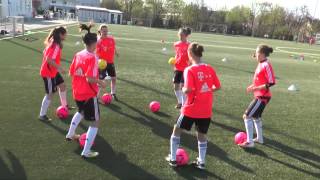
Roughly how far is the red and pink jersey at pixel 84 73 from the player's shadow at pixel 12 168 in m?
1.36

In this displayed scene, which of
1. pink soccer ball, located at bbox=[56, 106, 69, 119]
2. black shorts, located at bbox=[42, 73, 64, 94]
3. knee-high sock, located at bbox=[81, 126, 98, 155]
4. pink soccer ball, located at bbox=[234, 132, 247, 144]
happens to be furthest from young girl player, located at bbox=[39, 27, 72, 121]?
pink soccer ball, located at bbox=[234, 132, 247, 144]

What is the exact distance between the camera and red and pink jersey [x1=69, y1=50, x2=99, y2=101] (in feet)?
20.0

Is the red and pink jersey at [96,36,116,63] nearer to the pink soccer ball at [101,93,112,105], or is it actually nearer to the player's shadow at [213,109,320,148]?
the pink soccer ball at [101,93,112,105]

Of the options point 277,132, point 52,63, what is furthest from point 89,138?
point 277,132

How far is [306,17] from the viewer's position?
104 metres

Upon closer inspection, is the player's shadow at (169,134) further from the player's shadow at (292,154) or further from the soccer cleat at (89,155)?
the soccer cleat at (89,155)

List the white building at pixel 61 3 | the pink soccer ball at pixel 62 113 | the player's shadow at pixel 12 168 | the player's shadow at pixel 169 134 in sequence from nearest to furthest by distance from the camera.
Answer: the player's shadow at pixel 12 168
the player's shadow at pixel 169 134
the pink soccer ball at pixel 62 113
the white building at pixel 61 3

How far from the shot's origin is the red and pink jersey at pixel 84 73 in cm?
609

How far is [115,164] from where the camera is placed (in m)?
6.21

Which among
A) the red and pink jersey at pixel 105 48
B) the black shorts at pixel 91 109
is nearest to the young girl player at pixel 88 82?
the black shorts at pixel 91 109

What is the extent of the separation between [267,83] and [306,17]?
105m

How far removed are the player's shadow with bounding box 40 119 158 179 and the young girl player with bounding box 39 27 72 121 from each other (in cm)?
180

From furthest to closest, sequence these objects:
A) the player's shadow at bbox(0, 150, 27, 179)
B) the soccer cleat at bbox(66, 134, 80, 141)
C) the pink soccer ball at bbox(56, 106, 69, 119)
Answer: the pink soccer ball at bbox(56, 106, 69, 119), the soccer cleat at bbox(66, 134, 80, 141), the player's shadow at bbox(0, 150, 27, 179)

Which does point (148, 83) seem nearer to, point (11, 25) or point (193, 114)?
point (193, 114)
